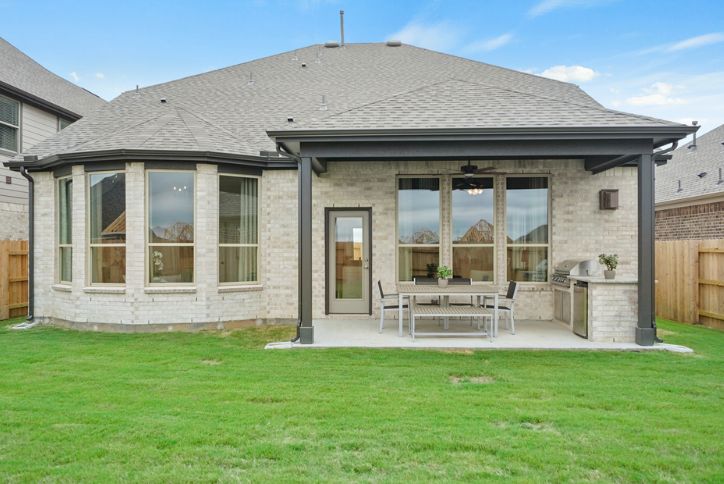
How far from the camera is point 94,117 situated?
1056 cm

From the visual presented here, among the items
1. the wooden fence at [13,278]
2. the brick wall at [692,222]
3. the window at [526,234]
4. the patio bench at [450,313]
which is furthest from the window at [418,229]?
the wooden fence at [13,278]

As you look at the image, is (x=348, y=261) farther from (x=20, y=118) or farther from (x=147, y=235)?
(x=20, y=118)

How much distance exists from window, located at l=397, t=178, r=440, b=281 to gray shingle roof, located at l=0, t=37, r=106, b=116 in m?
10.3

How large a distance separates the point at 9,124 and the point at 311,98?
764 centimetres

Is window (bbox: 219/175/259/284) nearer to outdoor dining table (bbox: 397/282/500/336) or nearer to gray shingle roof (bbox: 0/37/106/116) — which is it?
outdoor dining table (bbox: 397/282/500/336)

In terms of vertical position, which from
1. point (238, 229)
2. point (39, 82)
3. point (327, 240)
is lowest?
point (327, 240)

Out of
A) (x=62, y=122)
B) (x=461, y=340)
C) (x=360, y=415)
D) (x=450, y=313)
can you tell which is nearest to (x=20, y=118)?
(x=62, y=122)

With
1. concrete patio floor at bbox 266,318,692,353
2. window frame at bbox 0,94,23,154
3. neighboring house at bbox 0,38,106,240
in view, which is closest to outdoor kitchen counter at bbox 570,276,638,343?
concrete patio floor at bbox 266,318,692,353

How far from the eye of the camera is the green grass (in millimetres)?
3062

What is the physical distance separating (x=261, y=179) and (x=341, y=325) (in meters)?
3.30

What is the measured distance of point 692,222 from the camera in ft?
41.8

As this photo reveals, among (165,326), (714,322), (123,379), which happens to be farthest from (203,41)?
(714,322)

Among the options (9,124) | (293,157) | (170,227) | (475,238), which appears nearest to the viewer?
(293,157)

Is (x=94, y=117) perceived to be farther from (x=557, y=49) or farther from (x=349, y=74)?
(x=557, y=49)
